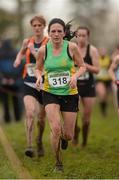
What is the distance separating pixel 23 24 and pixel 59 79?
2733cm

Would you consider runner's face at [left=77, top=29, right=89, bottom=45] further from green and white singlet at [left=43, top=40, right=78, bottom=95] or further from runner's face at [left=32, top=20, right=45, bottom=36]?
green and white singlet at [left=43, top=40, right=78, bottom=95]

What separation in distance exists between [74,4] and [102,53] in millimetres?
36497

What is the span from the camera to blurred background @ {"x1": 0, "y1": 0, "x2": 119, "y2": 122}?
56.1 ft

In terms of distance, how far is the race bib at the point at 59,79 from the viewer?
8.79 metres

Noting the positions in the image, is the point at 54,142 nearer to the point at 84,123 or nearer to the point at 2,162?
the point at 2,162

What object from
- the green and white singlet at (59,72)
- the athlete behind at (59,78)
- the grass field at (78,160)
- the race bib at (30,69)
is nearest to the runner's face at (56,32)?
the athlete behind at (59,78)

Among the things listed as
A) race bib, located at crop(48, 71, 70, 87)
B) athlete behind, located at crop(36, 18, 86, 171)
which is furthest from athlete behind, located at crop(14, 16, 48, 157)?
race bib, located at crop(48, 71, 70, 87)

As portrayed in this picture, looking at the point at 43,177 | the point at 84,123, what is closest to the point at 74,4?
the point at 84,123

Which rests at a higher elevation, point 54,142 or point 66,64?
point 66,64

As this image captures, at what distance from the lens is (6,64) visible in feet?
56.6

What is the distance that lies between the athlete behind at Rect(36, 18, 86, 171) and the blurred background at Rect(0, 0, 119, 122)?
4.83 ft

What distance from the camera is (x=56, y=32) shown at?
880cm

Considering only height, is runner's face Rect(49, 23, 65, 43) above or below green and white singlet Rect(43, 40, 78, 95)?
above

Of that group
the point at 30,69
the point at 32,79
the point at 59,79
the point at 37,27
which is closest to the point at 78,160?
the point at 32,79
